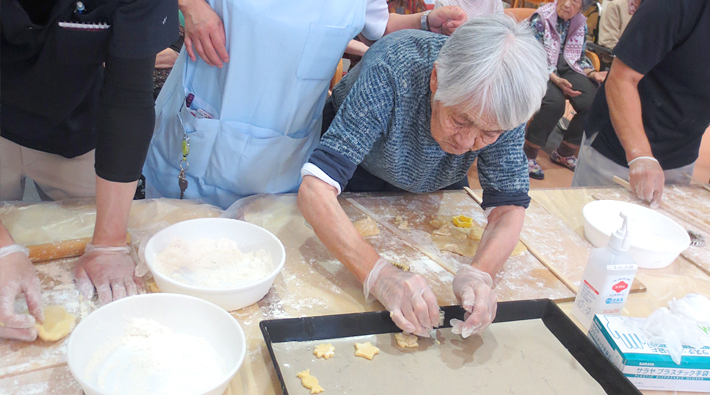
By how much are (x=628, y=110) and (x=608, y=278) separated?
129 cm

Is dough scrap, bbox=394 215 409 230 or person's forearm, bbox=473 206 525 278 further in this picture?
dough scrap, bbox=394 215 409 230

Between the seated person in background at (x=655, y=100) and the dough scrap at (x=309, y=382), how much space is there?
5.81 feet

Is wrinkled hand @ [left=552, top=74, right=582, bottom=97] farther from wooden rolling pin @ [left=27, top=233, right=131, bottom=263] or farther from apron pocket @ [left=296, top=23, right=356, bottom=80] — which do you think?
wooden rolling pin @ [left=27, top=233, right=131, bottom=263]

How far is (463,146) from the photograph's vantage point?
1.45 metres

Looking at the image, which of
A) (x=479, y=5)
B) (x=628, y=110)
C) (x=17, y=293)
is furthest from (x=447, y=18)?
(x=479, y=5)

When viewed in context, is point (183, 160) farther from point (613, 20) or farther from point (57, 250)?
point (613, 20)

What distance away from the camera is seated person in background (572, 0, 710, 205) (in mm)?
2064

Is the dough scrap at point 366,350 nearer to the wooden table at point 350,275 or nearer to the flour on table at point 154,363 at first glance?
the wooden table at point 350,275

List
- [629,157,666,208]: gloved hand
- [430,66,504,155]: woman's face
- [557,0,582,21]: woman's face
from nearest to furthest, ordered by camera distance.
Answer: [430,66,504,155]: woman's face < [629,157,666,208]: gloved hand < [557,0,582,21]: woman's face

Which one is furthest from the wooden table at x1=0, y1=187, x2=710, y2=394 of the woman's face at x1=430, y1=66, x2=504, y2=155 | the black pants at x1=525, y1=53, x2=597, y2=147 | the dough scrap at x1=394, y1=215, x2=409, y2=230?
the black pants at x1=525, y1=53, x2=597, y2=147

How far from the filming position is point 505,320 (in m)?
1.37

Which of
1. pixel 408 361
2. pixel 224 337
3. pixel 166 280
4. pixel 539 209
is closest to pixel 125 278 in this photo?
pixel 166 280

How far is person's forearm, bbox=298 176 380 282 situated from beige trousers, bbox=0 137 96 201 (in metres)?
0.78

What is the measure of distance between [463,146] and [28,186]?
2.88 metres
